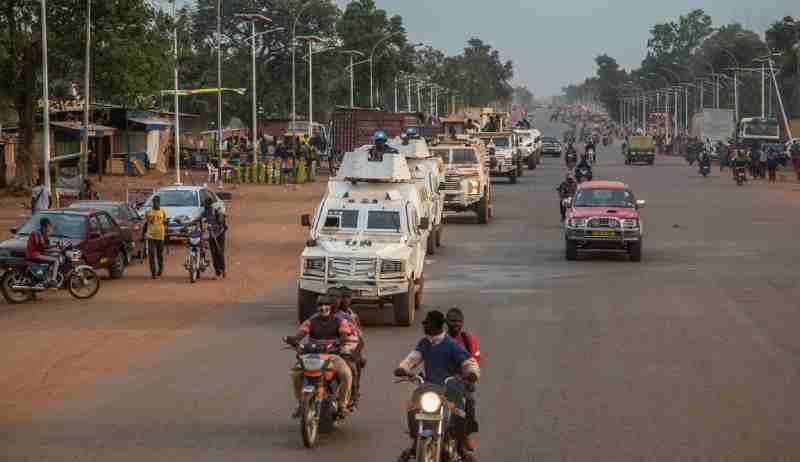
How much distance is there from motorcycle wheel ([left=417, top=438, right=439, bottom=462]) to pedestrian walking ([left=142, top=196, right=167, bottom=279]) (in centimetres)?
1721

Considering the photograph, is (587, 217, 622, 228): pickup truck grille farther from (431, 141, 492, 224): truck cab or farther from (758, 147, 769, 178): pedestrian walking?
(758, 147, 769, 178): pedestrian walking

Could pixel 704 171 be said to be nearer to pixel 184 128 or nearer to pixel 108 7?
pixel 184 128

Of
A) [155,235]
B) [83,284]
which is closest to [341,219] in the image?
[83,284]

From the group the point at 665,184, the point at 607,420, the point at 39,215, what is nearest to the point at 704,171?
the point at 665,184

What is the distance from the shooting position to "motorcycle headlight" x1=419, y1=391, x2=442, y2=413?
9750mm

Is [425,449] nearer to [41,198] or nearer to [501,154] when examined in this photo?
[41,198]

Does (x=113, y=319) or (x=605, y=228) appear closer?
(x=113, y=319)

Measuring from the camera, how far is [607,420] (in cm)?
1285

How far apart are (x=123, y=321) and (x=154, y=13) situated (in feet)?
109

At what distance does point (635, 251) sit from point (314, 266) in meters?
12.1

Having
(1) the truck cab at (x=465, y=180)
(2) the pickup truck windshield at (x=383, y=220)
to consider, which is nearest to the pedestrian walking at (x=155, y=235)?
(2) the pickup truck windshield at (x=383, y=220)

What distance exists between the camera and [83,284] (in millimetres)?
23359

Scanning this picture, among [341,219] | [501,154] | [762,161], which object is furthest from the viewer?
[762,161]

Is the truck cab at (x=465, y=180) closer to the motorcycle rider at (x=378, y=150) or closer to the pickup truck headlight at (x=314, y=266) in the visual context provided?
the motorcycle rider at (x=378, y=150)
